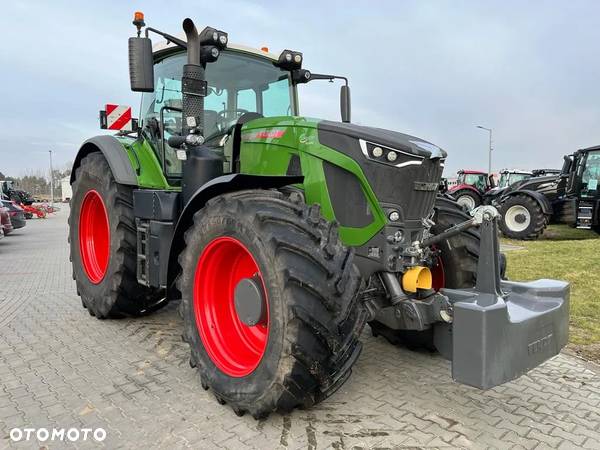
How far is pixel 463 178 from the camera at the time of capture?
2420 centimetres

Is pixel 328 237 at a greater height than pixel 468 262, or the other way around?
pixel 328 237

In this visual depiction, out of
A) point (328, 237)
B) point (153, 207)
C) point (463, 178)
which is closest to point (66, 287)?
point (153, 207)

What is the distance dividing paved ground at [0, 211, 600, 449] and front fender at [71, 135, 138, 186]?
1464 mm

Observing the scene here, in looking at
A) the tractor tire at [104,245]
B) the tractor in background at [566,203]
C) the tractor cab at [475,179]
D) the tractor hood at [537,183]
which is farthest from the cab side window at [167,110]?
the tractor cab at [475,179]

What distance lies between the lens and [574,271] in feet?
26.7

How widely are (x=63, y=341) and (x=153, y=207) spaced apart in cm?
151

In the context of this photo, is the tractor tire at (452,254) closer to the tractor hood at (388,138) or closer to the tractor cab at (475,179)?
the tractor hood at (388,138)

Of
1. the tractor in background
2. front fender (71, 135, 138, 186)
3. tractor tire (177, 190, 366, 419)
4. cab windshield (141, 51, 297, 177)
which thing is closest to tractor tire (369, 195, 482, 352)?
tractor tire (177, 190, 366, 419)

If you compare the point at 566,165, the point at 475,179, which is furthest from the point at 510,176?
the point at 566,165

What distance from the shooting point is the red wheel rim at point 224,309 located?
3.17 meters

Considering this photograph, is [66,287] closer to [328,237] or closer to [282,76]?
[282,76]

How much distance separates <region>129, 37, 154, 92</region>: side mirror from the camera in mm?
3434

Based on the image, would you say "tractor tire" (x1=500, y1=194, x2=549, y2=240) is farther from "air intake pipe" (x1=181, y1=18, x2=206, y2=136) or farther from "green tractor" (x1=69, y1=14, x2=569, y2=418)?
"air intake pipe" (x1=181, y1=18, x2=206, y2=136)

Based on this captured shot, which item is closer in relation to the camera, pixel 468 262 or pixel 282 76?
pixel 468 262
